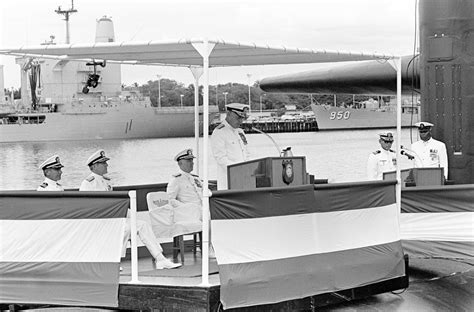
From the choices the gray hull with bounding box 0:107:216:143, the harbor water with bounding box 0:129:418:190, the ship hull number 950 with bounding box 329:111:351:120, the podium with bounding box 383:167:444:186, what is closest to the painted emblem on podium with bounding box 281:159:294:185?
the podium with bounding box 383:167:444:186

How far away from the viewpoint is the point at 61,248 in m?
7.35

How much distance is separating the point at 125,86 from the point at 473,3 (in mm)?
77663

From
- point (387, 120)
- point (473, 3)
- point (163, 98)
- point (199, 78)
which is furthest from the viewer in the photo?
point (387, 120)

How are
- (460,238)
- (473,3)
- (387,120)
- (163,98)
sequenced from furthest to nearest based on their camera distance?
(387,120) → (163,98) → (473,3) → (460,238)

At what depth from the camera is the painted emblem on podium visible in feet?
26.6

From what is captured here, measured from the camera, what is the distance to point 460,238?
9.37 meters

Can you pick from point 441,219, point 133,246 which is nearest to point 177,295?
point 133,246

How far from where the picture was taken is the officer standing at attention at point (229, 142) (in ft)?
28.3

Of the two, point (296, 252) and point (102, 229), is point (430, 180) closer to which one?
point (296, 252)

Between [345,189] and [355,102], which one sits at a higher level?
[355,102]

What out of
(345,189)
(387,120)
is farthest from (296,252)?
(387,120)

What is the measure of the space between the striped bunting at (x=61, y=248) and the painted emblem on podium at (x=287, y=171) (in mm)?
1685

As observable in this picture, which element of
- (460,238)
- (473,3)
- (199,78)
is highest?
(473,3)

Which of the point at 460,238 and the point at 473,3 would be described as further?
the point at 473,3
